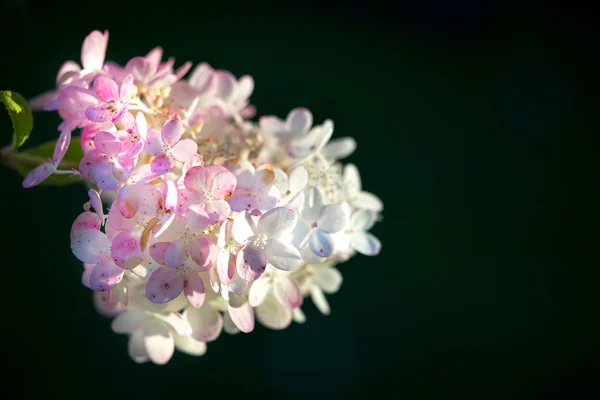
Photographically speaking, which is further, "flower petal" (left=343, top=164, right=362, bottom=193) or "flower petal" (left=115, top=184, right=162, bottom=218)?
"flower petal" (left=343, top=164, right=362, bottom=193)

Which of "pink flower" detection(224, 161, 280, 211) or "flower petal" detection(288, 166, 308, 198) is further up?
"flower petal" detection(288, 166, 308, 198)

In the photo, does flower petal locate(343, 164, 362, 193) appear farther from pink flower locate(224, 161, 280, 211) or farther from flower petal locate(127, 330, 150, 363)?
flower petal locate(127, 330, 150, 363)

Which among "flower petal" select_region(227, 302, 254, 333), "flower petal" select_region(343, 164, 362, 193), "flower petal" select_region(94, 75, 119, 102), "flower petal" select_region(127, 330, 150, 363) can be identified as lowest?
"flower petal" select_region(127, 330, 150, 363)

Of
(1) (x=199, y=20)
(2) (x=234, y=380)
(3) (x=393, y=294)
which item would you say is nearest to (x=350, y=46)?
(1) (x=199, y=20)

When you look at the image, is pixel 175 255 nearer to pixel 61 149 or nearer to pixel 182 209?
pixel 182 209

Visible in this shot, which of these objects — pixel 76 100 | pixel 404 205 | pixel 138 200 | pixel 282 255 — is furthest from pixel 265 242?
pixel 404 205

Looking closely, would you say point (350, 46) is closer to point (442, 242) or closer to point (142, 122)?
point (442, 242)

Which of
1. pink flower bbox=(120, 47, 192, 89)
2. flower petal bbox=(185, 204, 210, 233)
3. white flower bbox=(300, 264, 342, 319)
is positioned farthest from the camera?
white flower bbox=(300, 264, 342, 319)

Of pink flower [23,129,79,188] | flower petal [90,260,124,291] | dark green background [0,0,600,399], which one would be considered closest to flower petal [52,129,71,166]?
pink flower [23,129,79,188]
